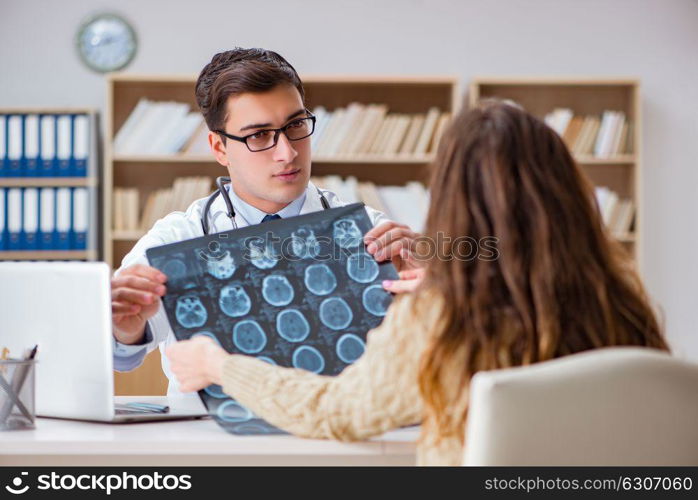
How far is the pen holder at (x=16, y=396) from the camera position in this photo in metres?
1.26

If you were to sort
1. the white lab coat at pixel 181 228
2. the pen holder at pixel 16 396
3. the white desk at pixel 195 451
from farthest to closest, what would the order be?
the white lab coat at pixel 181 228
the pen holder at pixel 16 396
the white desk at pixel 195 451

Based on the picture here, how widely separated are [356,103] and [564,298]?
308cm

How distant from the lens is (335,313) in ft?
4.62

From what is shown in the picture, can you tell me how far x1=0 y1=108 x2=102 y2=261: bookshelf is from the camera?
382 cm

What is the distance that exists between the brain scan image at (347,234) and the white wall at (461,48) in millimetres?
2787

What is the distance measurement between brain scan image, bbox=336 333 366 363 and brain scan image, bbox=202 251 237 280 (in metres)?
0.22

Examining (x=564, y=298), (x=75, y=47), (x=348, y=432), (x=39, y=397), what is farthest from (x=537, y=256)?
(x=75, y=47)

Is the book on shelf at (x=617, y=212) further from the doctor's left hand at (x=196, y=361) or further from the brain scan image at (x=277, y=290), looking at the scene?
the doctor's left hand at (x=196, y=361)

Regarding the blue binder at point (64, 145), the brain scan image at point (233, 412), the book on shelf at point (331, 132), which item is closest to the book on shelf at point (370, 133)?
the book on shelf at point (331, 132)

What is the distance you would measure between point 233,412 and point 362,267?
344mm

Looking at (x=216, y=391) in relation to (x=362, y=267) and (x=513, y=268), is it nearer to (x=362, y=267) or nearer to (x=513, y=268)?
(x=362, y=267)

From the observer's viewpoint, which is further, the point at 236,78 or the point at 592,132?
the point at 592,132

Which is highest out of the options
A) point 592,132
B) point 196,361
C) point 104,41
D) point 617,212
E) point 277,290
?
point 104,41

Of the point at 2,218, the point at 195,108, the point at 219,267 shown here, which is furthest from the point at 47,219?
the point at 219,267
